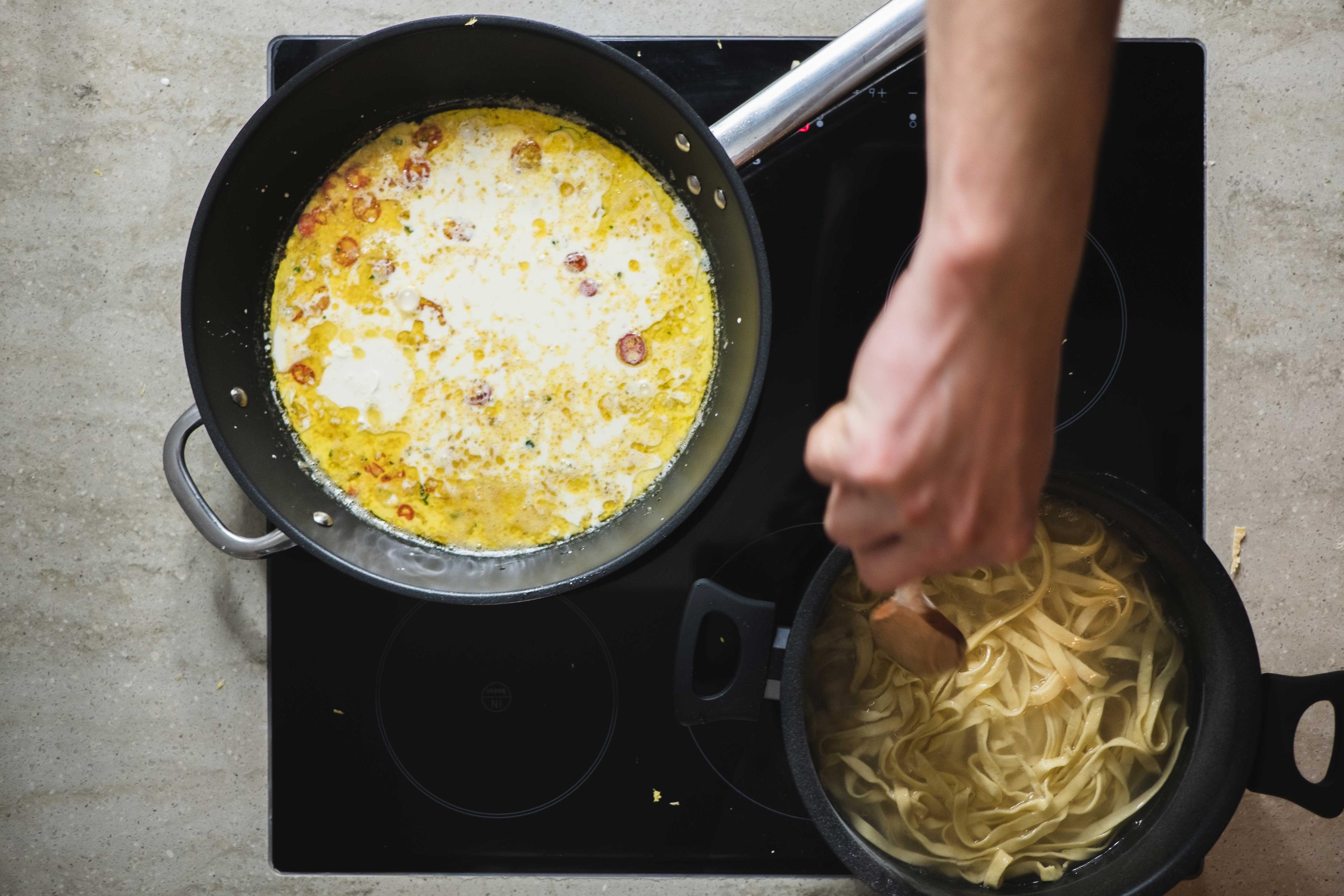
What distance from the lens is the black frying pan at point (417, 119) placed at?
42.7 inches

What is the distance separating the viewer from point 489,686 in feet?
4.15

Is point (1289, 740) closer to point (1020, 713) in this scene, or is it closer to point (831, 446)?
point (1020, 713)

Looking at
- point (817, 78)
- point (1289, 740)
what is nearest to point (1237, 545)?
point (1289, 740)

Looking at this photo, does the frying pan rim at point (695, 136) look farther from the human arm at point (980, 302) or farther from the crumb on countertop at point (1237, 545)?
the crumb on countertop at point (1237, 545)

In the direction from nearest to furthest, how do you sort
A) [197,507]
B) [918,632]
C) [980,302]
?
[980,302]
[918,632]
[197,507]

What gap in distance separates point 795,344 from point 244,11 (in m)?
0.95

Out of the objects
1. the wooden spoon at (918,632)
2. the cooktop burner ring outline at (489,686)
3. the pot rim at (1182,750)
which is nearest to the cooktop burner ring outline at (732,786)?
the cooktop burner ring outline at (489,686)

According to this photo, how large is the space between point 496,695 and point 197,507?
0.48 meters

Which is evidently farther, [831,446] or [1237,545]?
[1237,545]

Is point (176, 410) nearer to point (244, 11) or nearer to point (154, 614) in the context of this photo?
point (154, 614)

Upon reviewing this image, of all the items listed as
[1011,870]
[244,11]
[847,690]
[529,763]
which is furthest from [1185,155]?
[244,11]

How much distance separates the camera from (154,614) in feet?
4.38

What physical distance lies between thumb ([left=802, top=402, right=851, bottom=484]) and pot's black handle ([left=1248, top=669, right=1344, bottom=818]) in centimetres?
87

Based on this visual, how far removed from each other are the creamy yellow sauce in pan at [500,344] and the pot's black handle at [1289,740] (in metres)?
0.82
